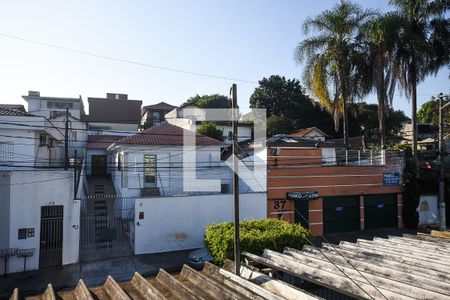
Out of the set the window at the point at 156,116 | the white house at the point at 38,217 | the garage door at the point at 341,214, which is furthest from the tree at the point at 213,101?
the white house at the point at 38,217

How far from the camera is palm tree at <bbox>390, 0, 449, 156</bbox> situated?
22.5 m

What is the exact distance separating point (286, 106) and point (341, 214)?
27.2m

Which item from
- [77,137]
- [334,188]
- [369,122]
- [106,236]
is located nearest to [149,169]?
[106,236]

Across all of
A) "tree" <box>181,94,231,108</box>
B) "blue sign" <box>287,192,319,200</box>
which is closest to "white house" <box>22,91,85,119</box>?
"tree" <box>181,94,231,108</box>

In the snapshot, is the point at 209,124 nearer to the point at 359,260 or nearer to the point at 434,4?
the point at 434,4

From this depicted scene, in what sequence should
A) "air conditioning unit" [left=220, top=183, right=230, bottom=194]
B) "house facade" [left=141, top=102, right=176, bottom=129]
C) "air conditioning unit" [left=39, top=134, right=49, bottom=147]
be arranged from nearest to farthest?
"air conditioning unit" [left=39, top=134, right=49, bottom=147] → "air conditioning unit" [left=220, top=183, right=230, bottom=194] → "house facade" [left=141, top=102, right=176, bottom=129]

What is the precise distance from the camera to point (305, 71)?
2234 cm

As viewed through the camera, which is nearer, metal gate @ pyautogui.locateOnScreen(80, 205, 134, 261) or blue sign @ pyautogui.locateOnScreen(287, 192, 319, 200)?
metal gate @ pyautogui.locateOnScreen(80, 205, 134, 261)

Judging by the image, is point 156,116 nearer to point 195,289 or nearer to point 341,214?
point 341,214

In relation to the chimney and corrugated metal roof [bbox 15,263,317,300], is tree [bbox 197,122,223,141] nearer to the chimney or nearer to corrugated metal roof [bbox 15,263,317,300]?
the chimney

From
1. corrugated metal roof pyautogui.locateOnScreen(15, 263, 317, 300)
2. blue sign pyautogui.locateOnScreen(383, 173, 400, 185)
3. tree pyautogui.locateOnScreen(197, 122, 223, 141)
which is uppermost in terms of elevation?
tree pyautogui.locateOnScreen(197, 122, 223, 141)

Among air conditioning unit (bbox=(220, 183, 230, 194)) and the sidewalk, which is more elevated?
air conditioning unit (bbox=(220, 183, 230, 194))

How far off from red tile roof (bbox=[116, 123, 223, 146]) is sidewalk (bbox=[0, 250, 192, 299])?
25.8 ft

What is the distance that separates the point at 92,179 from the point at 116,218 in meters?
12.7
